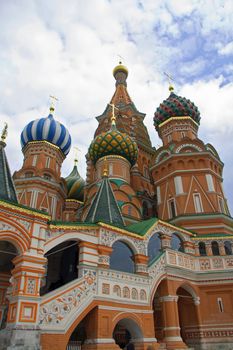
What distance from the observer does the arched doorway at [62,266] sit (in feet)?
37.9

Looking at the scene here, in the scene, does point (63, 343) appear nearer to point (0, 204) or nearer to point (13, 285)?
point (13, 285)

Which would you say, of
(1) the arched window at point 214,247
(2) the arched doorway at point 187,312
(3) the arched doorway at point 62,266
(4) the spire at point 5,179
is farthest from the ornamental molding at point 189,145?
(4) the spire at point 5,179

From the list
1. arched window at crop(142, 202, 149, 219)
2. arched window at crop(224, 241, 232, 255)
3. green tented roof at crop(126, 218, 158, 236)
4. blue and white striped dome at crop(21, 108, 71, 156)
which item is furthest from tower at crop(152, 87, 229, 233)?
blue and white striped dome at crop(21, 108, 71, 156)

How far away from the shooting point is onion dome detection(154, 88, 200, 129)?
884 inches

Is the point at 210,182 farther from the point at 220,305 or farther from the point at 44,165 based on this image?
the point at 44,165

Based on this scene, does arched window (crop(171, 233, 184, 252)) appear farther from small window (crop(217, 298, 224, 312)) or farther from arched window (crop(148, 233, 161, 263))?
small window (crop(217, 298, 224, 312))

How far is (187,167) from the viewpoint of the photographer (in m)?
18.7

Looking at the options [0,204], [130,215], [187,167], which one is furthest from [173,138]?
[0,204]

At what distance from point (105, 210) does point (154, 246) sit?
2.71 meters

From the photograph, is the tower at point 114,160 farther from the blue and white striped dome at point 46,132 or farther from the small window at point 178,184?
the blue and white striped dome at point 46,132

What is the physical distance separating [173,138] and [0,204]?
1532 cm

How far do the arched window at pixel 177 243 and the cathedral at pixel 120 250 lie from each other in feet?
0.17

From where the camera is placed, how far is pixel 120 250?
11.5 meters

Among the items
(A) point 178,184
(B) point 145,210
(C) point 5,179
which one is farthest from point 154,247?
(B) point 145,210
